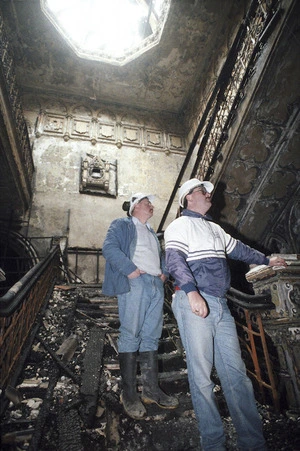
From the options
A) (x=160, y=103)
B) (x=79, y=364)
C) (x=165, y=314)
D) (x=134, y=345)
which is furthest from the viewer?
(x=160, y=103)

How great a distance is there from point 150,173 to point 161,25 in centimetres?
548

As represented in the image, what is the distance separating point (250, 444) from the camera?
5.74ft

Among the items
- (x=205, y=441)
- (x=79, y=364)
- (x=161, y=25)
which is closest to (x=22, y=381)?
(x=79, y=364)

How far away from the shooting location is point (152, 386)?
2545 mm

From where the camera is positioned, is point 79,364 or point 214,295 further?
point 79,364

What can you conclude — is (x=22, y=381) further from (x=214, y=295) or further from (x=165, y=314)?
(x=165, y=314)

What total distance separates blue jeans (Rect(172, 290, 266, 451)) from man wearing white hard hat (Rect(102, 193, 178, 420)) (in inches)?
22.6

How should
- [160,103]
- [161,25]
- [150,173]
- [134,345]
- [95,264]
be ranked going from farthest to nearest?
[160,103]
[150,173]
[161,25]
[95,264]
[134,345]

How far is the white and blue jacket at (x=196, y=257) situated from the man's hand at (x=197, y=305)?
0.06 metres

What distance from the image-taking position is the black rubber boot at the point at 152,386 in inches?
97.0

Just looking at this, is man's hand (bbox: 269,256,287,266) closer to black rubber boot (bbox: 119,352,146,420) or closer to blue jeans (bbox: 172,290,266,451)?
blue jeans (bbox: 172,290,266,451)

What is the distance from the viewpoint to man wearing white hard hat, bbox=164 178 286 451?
5.89 ft

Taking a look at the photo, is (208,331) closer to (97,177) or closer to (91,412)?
(91,412)

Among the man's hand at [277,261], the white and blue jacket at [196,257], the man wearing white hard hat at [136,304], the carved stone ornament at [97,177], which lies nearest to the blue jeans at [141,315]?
the man wearing white hard hat at [136,304]
